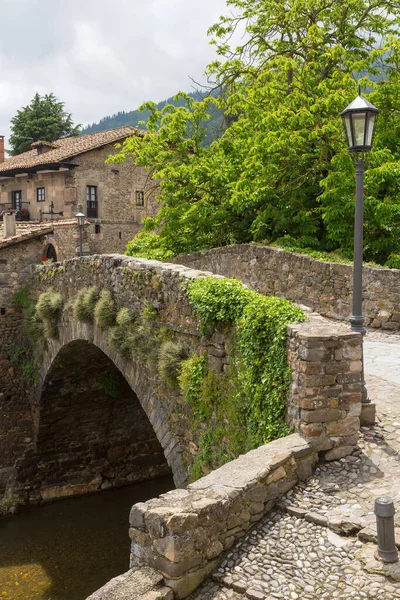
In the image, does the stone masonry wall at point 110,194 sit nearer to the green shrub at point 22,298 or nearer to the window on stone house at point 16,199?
the window on stone house at point 16,199

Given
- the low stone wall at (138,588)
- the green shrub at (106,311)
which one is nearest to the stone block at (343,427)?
the low stone wall at (138,588)

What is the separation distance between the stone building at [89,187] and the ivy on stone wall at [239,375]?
889 inches

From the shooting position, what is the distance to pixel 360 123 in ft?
19.2

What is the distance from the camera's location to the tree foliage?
13461 mm

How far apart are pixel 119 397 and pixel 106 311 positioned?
6.29 m

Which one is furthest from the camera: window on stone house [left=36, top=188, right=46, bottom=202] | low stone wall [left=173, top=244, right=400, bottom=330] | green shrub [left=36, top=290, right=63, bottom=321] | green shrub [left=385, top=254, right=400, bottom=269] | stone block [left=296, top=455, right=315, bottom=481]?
window on stone house [left=36, top=188, right=46, bottom=202]

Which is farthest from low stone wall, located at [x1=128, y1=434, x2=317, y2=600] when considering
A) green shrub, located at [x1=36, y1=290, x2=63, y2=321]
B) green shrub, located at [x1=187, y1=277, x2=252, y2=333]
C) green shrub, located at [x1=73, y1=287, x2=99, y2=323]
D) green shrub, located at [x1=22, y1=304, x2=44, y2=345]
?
green shrub, located at [x1=22, y1=304, x2=44, y2=345]

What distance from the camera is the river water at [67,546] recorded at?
1127cm

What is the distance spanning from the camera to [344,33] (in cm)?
1652

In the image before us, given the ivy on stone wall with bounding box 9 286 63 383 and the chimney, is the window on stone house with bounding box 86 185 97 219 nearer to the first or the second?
the chimney

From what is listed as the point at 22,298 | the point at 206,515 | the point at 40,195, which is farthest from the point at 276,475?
the point at 40,195

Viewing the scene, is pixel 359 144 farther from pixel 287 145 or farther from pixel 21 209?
pixel 21 209

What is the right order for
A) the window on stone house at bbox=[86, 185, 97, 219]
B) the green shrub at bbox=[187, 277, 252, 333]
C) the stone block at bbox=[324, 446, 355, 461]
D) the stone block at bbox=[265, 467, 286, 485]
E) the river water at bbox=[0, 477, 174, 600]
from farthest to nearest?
1. the window on stone house at bbox=[86, 185, 97, 219]
2. the river water at bbox=[0, 477, 174, 600]
3. the green shrub at bbox=[187, 277, 252, 333]
4. the stone block at bbox=[324, 446, 355, 461]
5. the stone block at bbox=[265, 467, 286, 485]

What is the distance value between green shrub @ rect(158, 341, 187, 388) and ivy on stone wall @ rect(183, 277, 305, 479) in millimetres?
323
